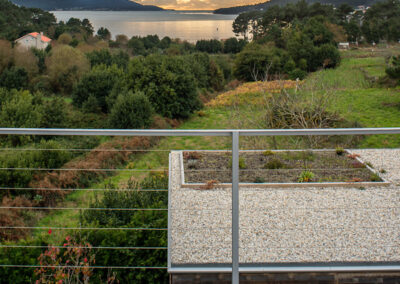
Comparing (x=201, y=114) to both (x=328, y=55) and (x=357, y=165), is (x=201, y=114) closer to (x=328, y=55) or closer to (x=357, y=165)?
(x=357, y=165)

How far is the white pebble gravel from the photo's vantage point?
11.4 ft

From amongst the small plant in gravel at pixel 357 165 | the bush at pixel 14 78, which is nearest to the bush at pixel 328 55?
the bush at pixel 14 78

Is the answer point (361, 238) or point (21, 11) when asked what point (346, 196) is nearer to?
point (361, 238)

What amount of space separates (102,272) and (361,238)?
2241 mm

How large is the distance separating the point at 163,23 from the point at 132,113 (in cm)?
4110

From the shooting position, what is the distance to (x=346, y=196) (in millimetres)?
5355

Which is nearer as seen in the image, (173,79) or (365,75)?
(173,79)

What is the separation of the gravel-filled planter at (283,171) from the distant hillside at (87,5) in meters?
45.5

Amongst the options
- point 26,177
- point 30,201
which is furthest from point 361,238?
A: point 26,177

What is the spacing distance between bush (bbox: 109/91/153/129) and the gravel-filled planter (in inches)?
358

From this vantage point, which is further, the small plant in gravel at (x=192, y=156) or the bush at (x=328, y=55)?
the bush at (x=328, y=55)

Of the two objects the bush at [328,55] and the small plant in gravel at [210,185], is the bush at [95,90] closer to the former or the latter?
the bush at [328,55]

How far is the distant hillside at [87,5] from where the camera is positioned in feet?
172

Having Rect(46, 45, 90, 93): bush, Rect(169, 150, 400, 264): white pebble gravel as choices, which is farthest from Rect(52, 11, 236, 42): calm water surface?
Rect(169, 150, 400, 264): white pebble gravel
